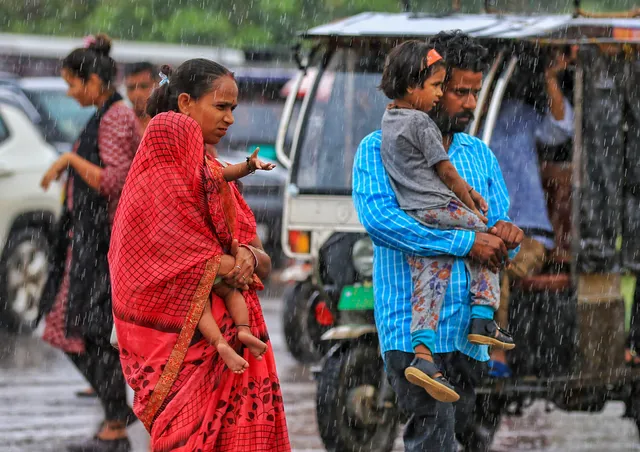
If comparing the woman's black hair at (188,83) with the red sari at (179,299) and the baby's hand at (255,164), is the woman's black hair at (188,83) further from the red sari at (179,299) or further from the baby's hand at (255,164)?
the baby's hand at (255,164)

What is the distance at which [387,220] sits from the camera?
16.8 feet

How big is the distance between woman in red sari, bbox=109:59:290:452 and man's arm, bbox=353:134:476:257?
69 cm

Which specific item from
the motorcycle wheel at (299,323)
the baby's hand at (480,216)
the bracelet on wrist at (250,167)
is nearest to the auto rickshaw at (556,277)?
the baby's hand at (480,216)

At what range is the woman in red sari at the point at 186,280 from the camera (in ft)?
14.5

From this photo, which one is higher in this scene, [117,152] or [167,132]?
[167,132]

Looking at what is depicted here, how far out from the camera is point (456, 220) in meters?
5.12

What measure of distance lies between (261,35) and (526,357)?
1922cm

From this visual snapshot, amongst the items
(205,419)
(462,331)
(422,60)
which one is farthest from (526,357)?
(205,419)

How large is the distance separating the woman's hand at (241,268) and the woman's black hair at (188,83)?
0.50 m

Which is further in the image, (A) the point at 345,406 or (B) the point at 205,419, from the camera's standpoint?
(A) the point at 345,406

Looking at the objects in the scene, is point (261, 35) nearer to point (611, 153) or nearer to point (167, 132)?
point (611, 153)

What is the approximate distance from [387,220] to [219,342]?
98 centimetres

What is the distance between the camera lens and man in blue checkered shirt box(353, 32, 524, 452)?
201 inches

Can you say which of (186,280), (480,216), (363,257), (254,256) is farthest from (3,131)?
(186,280)
